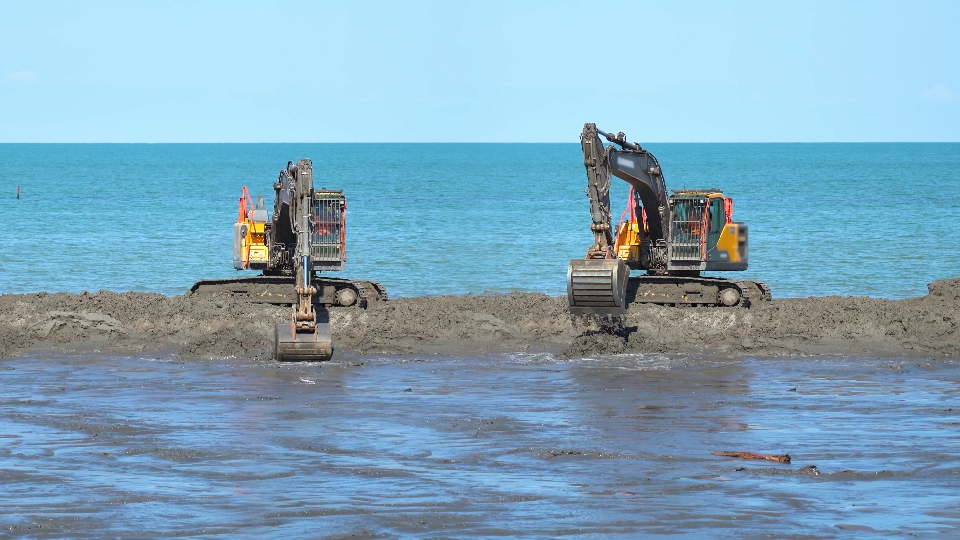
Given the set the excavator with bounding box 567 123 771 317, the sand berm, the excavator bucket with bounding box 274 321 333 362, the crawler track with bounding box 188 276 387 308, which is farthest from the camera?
the crawler track with bounding box 188 276 387 308

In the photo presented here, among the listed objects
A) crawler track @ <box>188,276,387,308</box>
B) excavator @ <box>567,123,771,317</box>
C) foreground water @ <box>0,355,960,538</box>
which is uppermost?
excavator @ <box>567,123,771,317</box>

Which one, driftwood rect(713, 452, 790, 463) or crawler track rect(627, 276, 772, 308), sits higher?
crawler track rect(627, 276, 772, 308)

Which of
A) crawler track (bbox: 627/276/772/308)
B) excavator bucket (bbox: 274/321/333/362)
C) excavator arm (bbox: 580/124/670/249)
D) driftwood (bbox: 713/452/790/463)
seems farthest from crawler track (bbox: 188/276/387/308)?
driftwood (bbox: 713/452/790/463)

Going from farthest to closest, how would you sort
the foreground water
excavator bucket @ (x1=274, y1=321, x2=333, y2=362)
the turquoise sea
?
1. the turquoise sea
2. excavator bucket @ (x1=274, y1=321, x2=333, y2=362)
3. the foreground water

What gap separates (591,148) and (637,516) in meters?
12.1

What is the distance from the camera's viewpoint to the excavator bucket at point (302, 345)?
82.4 feet

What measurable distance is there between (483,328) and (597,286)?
11.7 ft

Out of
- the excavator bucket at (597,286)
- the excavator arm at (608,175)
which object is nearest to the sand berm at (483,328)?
the excavator bucket at (597,286)

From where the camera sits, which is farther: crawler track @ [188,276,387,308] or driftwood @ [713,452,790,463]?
crawler track @ [188,276,387,308]

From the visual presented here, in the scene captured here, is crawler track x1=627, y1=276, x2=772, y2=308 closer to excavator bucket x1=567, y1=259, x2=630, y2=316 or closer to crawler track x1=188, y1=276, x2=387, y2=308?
excavator bucket x1=567, y1=259, x2=630, y2=316

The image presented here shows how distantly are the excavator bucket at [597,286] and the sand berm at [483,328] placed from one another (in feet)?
2.98

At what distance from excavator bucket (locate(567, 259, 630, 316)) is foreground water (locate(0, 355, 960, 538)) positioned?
1.14 m

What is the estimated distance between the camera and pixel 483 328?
2850cm

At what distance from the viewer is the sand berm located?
27047mm
